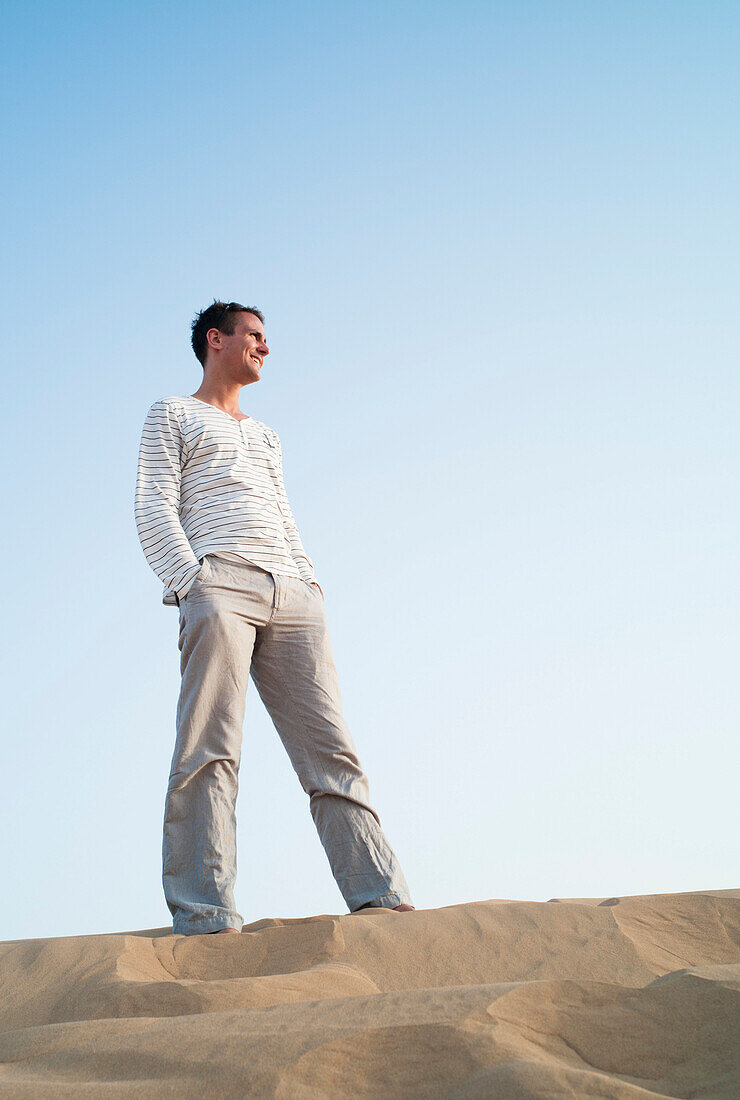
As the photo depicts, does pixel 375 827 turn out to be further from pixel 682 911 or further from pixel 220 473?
pixel 220 473

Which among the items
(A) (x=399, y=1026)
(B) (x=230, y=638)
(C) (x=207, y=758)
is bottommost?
(A) (x=399, y=1026)

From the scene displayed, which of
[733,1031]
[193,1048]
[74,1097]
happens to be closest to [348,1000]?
[193,1048]

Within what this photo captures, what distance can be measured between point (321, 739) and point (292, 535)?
0.80 m

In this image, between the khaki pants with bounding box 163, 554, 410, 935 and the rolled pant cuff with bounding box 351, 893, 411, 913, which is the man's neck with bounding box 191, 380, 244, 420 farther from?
the rolled pant cuff with bounding box 351, 893, 411, 913

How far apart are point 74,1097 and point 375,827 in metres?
1.95

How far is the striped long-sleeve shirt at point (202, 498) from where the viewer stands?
3.01m

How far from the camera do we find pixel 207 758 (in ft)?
9.13

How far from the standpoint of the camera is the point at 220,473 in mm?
3254

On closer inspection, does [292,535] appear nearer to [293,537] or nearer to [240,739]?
[293,537]

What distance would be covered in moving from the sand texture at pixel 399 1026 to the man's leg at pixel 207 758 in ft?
1.78

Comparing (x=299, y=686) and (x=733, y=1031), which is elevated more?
(x=299, y=686)

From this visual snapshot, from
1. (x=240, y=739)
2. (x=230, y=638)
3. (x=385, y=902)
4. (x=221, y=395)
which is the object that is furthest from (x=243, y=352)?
(x=385, y=902)

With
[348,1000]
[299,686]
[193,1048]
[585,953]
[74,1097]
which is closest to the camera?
[74,1097]

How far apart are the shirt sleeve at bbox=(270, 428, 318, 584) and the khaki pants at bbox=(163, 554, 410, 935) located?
75mm
